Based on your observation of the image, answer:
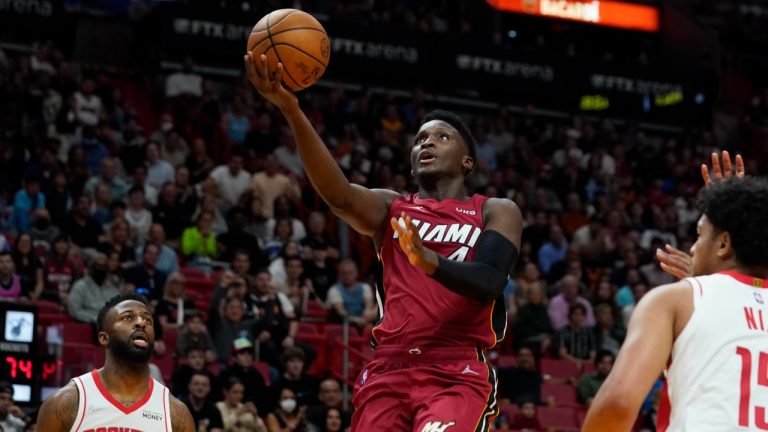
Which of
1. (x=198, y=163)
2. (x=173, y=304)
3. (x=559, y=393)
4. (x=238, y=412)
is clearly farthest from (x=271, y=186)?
(x=238, y=412)

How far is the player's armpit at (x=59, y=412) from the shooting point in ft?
22.0

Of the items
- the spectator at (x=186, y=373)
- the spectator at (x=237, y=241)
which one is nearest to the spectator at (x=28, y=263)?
the spectator at (x=186, y=373)

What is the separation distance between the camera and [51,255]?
1373cm

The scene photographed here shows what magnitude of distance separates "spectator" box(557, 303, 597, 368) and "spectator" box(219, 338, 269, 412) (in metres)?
4.68

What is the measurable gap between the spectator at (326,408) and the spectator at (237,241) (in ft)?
8.92

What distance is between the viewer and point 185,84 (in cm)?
1975

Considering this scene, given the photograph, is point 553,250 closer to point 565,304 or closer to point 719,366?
point 565,304

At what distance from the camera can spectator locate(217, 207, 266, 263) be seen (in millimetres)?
15141

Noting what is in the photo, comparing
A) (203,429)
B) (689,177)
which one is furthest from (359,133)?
(203,429)

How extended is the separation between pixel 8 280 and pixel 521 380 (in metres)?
5.84

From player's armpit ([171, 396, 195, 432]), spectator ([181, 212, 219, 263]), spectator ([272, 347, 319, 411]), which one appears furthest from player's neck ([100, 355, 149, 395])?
spectator ([181, 212, 219, 263])

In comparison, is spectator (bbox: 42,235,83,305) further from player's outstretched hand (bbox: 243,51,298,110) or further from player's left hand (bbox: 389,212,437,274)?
player's left hand (bbox: 389,212,437,274)

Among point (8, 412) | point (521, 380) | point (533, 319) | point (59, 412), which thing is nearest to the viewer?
point (59, 412)

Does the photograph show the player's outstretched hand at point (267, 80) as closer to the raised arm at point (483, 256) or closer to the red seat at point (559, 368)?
the raised arm at point (483, 256)
